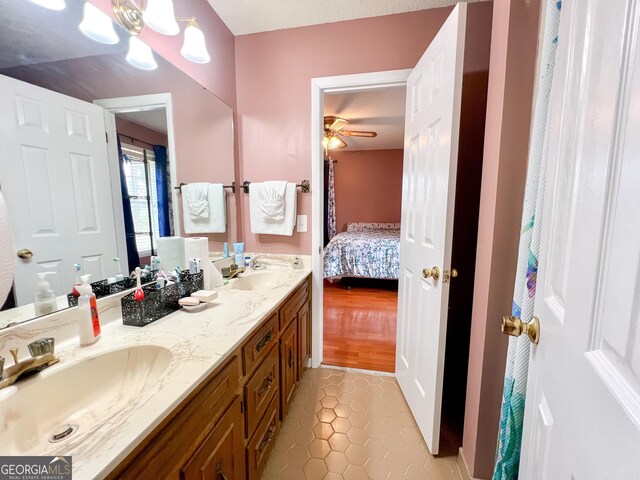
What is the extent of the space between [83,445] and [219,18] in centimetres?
219

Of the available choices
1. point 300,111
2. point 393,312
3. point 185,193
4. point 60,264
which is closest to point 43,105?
point 60,264

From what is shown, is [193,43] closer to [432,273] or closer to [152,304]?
[152,304]

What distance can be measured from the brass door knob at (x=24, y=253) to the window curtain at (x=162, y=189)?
1.70 feet

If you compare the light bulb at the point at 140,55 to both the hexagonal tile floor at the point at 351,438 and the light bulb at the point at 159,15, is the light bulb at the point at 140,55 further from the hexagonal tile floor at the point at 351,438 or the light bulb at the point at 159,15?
the hexagonal tile floor at the point at 351,438

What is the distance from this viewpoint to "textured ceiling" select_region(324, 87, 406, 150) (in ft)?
9.02

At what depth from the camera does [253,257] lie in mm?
2016

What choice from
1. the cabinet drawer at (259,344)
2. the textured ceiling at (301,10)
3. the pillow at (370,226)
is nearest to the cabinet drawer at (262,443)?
the cabinet drawer at (259,344)

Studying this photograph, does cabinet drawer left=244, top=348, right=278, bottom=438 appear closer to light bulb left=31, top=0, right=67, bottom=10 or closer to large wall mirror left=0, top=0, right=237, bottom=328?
large wall mirror left=0, top=0, right=237, bottom=328

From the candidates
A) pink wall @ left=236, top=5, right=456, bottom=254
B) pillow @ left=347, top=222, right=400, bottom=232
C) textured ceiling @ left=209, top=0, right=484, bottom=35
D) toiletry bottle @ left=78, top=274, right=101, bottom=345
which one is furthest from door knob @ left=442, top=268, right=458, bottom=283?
pillow @ left=347, top=222, right=400, bottom=232

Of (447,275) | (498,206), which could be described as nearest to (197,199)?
(447,275)

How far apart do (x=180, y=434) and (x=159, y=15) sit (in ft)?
5.16

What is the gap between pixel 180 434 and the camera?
0.63 meters

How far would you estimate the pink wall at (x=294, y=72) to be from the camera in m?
1.65

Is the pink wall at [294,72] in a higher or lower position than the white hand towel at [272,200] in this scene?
higher
